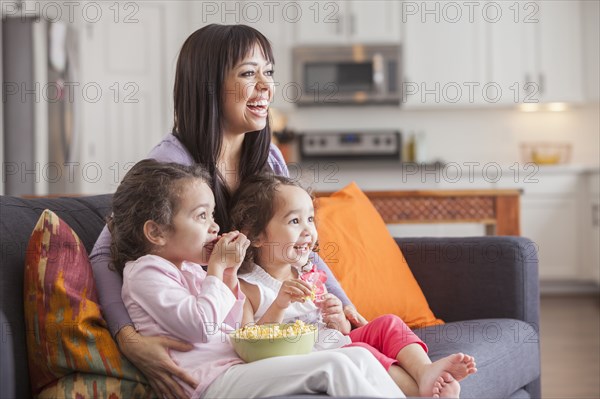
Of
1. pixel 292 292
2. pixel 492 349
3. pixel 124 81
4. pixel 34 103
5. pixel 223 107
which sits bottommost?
pixel 492 349

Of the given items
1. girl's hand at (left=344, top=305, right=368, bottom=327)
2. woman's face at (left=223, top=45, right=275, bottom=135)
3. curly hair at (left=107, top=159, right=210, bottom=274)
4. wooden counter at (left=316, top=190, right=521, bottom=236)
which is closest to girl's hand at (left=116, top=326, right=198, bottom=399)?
curly hair at (left=107, top=159, right=210, bottom=274)

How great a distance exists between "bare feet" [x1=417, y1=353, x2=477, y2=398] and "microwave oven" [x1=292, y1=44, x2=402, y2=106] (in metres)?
4.46

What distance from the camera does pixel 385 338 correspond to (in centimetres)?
177

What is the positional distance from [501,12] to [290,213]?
14.9 feet

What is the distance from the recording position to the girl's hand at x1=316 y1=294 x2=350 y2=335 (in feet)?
6.05

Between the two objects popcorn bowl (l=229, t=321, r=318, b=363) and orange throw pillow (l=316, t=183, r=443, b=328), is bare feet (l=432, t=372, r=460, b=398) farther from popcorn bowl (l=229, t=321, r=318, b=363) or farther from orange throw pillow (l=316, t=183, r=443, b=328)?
orange throw pillow (l=316, t=183, r=443, b=328)

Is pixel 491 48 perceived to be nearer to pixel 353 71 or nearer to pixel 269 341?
pixel 353 71

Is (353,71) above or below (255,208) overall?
above

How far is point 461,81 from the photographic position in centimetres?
589

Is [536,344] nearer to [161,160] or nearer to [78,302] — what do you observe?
[161,160]

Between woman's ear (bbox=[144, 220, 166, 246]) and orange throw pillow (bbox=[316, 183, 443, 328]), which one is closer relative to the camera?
woman's ear (bbox=[144, 220, 166, 246])

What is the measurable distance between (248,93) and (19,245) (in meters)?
0.74

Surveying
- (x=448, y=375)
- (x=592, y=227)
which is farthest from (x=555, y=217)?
(x=448, y=375)

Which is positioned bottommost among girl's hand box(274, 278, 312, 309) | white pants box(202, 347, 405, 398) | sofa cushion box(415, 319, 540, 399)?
sofa cushion box(415, 319, 540, 399)
